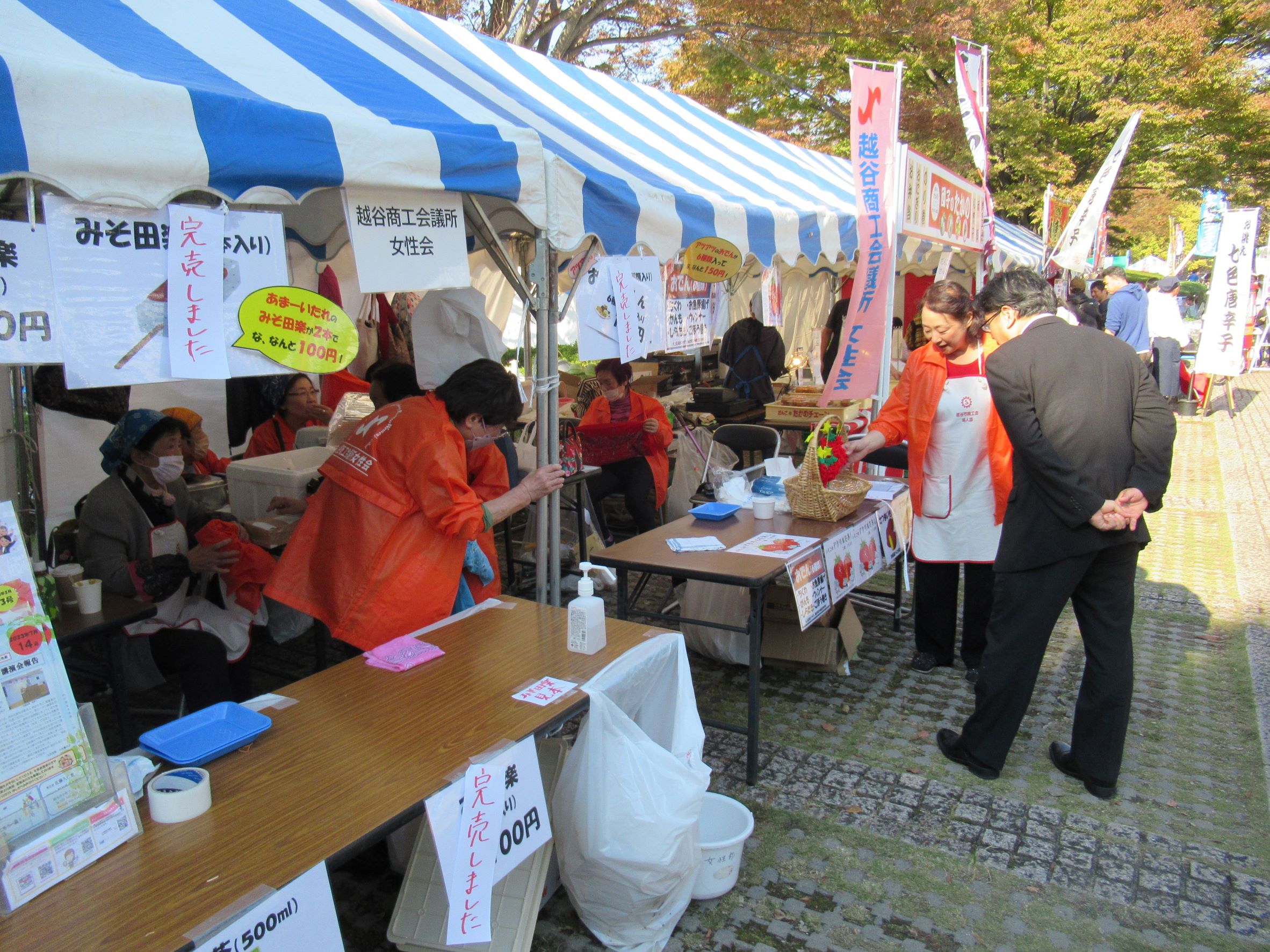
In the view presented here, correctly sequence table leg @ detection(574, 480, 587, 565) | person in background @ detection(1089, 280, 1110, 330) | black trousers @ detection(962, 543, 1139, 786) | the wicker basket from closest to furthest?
1. black trousers @ detection(962, 543, 1139, 786)
2. the wicker basket
3. table leg @ detection(574, 480, 587, 565)
4. person in background @ detection(1089, 280, 1110, 330)

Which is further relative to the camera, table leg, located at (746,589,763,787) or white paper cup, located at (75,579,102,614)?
table leg, located at (746,589,763,787)

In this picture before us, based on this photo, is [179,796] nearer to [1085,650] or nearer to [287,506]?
[287,506]

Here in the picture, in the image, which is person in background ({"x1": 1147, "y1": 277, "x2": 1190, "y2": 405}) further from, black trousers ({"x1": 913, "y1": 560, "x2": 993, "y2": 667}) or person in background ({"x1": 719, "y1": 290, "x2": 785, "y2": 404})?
black trousers ({"x1": 913, "y1": 560, "x2": 993, "y2": 667})

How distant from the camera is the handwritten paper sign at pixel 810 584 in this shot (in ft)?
11.1

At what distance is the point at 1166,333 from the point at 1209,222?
841 centimetres

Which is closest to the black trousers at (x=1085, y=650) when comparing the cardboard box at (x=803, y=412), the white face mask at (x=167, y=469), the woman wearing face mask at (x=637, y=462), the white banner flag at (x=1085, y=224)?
the woman wearing face mask at (x=637, y=462)

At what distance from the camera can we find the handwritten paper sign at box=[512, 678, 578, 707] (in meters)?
2.21

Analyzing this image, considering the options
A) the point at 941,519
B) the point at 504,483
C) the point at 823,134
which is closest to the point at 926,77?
the point at 823,134

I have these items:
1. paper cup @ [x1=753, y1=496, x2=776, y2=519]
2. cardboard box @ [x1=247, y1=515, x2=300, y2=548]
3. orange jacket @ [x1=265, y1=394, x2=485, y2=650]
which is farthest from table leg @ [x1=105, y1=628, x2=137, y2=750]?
paper cup @ [x1=753, y1=496, x2=776, y2=519]

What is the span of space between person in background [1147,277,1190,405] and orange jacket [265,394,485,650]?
482 inches

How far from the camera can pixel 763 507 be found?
4109 millimetres

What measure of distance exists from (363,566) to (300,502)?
4.85 ft

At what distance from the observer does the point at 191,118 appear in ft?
6.85

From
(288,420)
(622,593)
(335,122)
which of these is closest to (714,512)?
(622,593)
